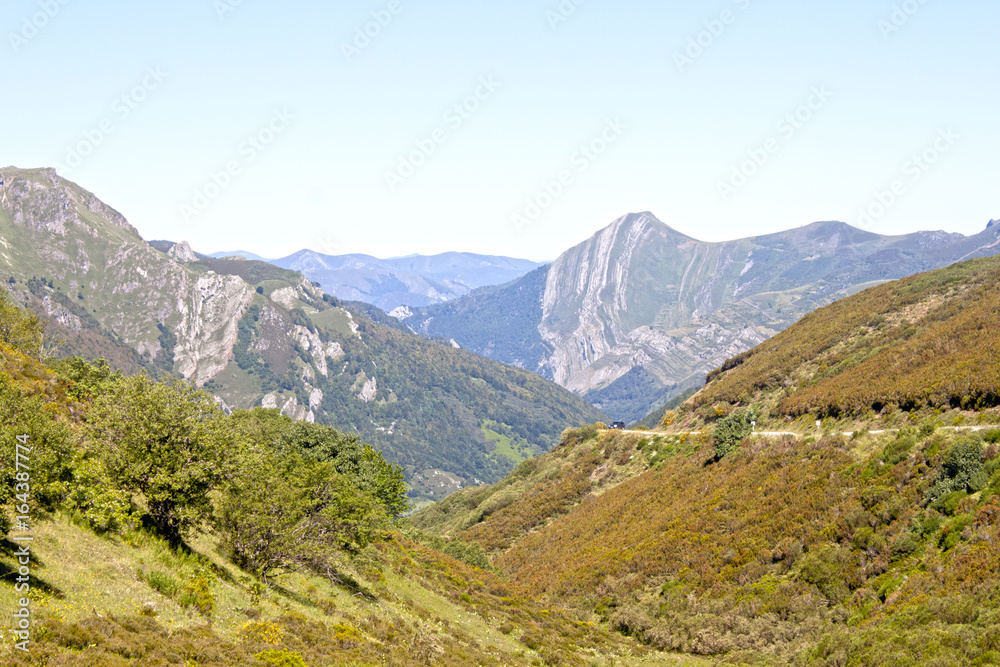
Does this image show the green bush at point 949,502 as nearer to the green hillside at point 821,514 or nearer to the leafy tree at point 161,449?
the green hillside at point 821,514

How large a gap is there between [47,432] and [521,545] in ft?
213

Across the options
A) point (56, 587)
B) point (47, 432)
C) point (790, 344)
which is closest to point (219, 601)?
point (56, 587)

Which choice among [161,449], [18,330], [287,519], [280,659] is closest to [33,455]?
[161,449]

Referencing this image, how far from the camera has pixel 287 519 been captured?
2962cm

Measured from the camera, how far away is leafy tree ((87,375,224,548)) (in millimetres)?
24781

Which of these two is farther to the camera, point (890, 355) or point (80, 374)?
point (80, 374)

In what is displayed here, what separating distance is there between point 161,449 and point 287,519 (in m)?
7.26

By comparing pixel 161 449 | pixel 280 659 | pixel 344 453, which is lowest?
pixel 344 453

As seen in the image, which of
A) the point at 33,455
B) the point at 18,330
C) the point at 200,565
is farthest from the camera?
the point at 18,330

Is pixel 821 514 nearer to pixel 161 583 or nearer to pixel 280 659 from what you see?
pixel 280 659

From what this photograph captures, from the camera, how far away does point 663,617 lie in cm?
4134

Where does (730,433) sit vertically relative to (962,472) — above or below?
below

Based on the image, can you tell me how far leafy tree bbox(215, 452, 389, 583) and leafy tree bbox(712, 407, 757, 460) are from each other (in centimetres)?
4570

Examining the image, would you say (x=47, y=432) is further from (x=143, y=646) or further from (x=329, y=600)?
(x=329, y=600)
